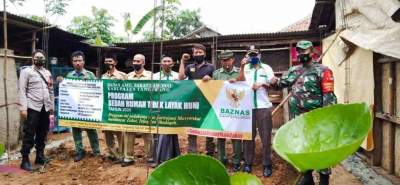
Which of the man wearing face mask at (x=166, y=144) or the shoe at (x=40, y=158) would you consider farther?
the shoe at (x=40, y=158)

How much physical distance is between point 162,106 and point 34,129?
1727 mm

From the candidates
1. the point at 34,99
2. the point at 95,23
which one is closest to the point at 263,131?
the point at 34,99

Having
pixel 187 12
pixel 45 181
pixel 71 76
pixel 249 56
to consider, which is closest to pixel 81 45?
pixel 71 76

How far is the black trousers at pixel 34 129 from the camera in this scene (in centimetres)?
529

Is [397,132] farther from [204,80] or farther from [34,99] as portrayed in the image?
[34,99]

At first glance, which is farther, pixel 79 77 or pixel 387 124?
pixel 79 77

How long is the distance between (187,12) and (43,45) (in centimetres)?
1486

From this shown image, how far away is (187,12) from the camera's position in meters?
23.6

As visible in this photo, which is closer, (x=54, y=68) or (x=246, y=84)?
(x=246, y=84)

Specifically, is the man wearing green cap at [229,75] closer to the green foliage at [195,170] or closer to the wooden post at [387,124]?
the wooden post at [387,124]

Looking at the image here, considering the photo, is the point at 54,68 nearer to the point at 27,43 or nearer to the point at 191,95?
the point at 27,43

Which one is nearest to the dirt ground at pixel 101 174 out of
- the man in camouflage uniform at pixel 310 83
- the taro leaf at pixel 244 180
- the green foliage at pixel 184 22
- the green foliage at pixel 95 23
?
the man in camouflage uniform at pixel 310 83

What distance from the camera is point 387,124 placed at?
17.0 feet

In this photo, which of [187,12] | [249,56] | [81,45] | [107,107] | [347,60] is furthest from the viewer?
[187,12]
